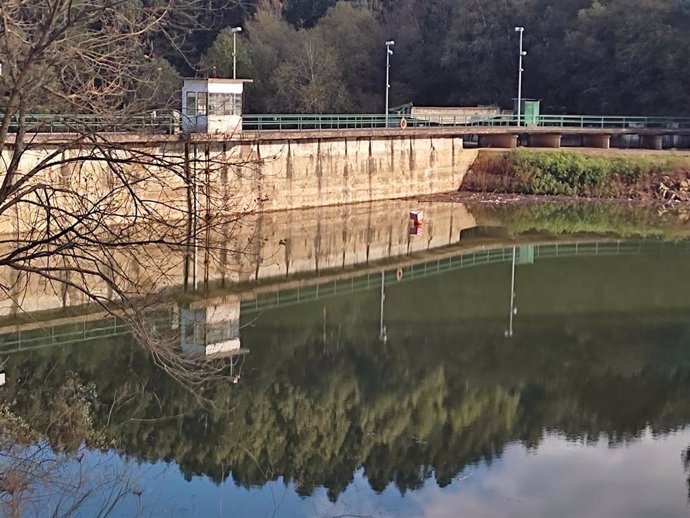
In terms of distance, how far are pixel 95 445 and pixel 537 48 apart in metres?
48.6

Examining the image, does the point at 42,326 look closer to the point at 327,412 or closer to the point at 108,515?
the point at 327,412

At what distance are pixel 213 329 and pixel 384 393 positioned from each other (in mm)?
4325

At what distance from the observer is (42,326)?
18.9m

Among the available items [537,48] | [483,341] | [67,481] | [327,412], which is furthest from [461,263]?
[537,48]

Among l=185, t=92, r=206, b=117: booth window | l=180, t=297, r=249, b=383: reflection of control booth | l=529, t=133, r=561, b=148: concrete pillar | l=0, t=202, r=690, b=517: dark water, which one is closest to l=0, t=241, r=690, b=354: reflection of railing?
l=0, t=202, r=690, b=517: dark water

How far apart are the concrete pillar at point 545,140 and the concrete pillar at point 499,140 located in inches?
A: 49.2

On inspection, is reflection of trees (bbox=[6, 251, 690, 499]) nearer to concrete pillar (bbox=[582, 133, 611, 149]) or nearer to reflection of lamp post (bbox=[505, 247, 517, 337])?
reflection of lamp post (bbox=[505, 247, 517, 337])

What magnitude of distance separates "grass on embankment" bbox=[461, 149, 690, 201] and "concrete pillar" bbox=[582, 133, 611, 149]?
4663 millimetres

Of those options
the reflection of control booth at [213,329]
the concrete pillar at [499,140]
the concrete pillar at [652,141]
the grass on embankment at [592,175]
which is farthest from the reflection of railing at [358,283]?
the concrete pillar at [652,141]

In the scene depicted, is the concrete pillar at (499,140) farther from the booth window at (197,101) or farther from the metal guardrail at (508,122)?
the booth window at (197,101)

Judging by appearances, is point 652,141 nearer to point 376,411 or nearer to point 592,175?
point 592,175

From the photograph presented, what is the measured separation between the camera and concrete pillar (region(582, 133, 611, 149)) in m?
47.8

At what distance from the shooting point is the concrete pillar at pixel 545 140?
46.6m

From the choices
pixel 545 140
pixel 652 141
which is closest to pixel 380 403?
pixel 545 140
